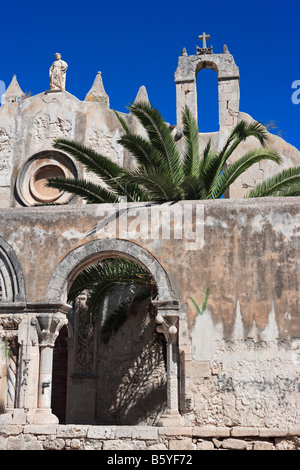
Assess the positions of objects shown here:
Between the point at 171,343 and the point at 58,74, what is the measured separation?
1132 centimetres

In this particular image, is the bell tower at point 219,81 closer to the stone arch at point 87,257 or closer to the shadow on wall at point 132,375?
the shadow on wall at point 132,375

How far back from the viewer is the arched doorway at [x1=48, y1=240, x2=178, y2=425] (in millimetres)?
13391

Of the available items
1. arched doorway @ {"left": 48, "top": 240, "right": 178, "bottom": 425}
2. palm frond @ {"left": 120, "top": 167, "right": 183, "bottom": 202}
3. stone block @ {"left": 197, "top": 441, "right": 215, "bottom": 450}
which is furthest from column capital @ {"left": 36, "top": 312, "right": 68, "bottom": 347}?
arched doorway @ {"left": 48, "top": 240, "right": 178, "bottom": 425}

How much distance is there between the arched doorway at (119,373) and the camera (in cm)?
1339

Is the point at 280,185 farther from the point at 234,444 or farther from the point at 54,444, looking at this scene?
the point at 54,444

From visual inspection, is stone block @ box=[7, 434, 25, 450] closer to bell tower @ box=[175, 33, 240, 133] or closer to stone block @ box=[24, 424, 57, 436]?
stone block @ box=[24, 424, 57, 436]

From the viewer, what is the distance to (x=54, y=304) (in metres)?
8.93

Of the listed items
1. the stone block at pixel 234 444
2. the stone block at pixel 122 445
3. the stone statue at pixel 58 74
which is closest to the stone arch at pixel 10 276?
the stone block at pixel 122 445

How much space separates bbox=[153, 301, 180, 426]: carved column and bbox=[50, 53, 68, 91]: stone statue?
10.4 meters

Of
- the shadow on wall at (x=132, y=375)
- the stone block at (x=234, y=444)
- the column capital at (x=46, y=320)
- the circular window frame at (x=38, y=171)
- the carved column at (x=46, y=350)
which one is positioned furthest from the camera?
the circular window frame at (x=38, y=171)

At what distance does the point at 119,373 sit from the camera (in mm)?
13672

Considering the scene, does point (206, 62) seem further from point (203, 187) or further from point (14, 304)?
Answer: point (14, 304)

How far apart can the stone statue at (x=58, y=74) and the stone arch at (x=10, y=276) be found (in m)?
9.04

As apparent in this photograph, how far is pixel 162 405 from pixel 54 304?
18.1 ft
